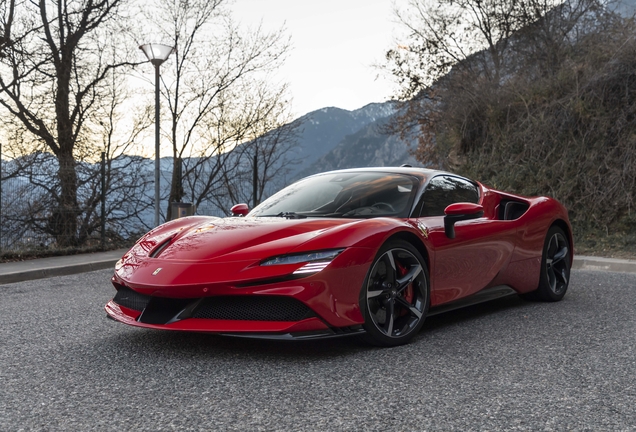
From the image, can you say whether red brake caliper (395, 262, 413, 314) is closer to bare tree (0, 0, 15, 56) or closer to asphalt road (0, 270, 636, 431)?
asphalt road (0, 270, 636, 431)

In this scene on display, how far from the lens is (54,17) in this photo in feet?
47.2

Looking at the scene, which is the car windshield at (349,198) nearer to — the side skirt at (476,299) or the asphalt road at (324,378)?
the side skirt at (476,299)

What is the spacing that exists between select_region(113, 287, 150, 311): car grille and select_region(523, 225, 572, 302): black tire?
3669mm

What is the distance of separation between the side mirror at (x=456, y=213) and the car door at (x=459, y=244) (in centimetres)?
4

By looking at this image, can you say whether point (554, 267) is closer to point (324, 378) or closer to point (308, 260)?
point (308, 260)

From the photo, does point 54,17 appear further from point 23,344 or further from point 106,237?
point 23,344

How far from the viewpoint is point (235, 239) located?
162 inches

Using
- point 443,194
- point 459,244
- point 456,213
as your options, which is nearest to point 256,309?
point 456,213

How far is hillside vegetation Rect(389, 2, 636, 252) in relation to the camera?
41.9 feet

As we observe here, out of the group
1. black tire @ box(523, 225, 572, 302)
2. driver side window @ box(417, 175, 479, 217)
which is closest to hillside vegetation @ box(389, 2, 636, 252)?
black tire @ box(523, 225, 572, 302)

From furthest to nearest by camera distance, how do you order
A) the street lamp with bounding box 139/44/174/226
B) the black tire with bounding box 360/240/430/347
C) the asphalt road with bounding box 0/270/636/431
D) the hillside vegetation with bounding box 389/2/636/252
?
1. the hillside vegetation with bounding box 389/2/636/252
2. the street lamp with bounding box 139/44/174/226
3. the black tire with bounding box 360/240/430/347
4. the asphalt road with bounding box 0/270/636/431

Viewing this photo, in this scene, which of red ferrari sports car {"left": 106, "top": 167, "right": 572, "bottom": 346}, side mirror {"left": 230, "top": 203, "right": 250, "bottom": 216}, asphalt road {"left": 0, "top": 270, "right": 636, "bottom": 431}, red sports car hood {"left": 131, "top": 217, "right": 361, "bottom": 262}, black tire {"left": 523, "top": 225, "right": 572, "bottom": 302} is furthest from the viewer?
black tire {"left": 523, "top": 225, "right": 572, "bottom": 302}

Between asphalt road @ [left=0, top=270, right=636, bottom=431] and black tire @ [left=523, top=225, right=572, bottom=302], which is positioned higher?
black tire @ [left=523, top=225, right=572, bottom=302]

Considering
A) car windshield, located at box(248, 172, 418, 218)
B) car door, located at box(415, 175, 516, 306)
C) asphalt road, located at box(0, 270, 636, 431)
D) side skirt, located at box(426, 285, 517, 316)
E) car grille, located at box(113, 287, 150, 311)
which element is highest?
car windshield, located at box(248, 172, 418, 218)
